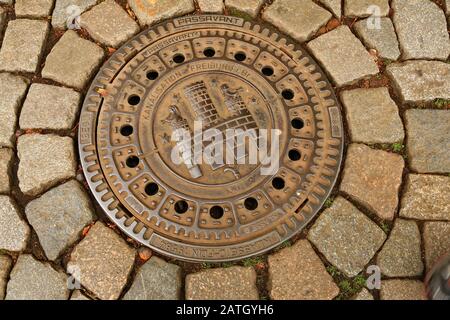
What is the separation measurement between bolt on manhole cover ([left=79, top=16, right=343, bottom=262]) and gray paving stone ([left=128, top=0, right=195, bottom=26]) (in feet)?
0.72

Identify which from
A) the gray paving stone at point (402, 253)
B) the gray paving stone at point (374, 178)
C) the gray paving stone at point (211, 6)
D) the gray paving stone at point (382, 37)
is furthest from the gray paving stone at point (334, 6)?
the gray paving stone at point (402, 253)

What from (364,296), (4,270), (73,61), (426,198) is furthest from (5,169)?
(426,198)

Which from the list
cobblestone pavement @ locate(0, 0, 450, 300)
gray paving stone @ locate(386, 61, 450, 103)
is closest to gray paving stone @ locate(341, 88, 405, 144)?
cobblestone pavement @ locate(0, 0, 450, 300)

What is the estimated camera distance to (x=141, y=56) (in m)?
2.53

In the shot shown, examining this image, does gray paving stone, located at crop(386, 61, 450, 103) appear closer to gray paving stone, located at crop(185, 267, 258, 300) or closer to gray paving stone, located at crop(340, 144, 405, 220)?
gray paving stone, located at crop(340, 144, 405, 220)

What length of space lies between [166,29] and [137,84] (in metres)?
0.43

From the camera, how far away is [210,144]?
2268mm

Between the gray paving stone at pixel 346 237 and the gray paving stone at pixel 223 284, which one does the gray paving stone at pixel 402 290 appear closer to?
the gray paving stone at pixel 346 237

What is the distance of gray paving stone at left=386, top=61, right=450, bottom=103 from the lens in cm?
251

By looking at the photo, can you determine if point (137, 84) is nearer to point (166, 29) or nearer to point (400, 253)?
point (166, 29)

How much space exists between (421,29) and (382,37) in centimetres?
27

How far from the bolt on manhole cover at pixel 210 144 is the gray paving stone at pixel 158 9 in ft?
0.72

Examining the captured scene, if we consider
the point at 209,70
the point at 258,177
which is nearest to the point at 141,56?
the point at 209,70

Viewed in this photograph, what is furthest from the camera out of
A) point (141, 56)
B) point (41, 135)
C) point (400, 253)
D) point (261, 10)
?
point (261, 10)
